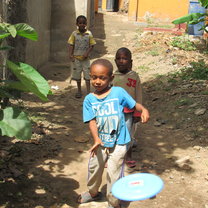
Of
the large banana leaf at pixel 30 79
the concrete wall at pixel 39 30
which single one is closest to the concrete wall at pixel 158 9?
the concrete wall at pixel 39 30

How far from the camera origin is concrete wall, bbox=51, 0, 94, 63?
30.0 ft

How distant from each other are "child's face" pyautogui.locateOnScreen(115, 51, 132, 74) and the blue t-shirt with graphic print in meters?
0.84

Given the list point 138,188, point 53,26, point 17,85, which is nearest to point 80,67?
point 53,26

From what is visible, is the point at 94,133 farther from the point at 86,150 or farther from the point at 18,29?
the point at 86,150

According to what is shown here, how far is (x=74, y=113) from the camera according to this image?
5727 millimetres

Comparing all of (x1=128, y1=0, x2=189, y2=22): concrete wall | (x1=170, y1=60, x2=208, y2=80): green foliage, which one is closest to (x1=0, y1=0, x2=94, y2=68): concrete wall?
(x1=170, y1=60, x2=208, y2=80): green foliage

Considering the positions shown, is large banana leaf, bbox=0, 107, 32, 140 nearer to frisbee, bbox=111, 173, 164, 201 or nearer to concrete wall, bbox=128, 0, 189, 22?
frisbee, bbox=111, 173, 164, 201

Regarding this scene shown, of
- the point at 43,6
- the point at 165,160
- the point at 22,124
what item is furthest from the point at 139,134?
the point at 43,6

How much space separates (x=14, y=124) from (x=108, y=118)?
0.90 metres

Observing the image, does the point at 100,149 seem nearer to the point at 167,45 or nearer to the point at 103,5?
the point at 167,45

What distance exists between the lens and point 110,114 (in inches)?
113

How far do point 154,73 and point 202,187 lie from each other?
184 inches

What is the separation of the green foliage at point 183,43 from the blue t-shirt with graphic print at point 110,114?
689 cm

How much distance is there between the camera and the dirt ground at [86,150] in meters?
3.25
